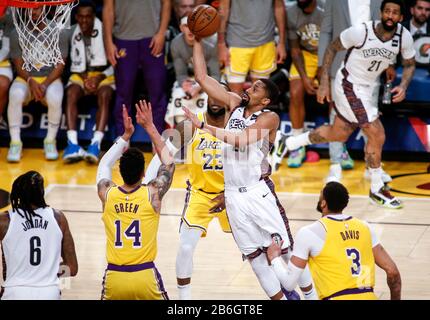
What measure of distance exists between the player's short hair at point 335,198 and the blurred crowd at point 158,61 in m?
5.22

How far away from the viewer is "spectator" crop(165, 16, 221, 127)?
12484 mm

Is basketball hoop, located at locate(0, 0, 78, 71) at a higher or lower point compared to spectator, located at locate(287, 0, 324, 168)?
higher

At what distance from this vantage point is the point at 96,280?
29.5ft

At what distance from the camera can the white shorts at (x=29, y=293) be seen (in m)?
7.05

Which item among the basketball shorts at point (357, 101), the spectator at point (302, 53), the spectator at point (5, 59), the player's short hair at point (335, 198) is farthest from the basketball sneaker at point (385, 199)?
the spectator at point (5, 59)

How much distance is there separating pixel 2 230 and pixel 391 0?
5172 mm

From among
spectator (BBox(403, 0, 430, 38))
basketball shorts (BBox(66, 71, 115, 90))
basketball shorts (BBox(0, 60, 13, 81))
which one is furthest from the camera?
basketball shorts (BBox(66, 71, 115, 90))

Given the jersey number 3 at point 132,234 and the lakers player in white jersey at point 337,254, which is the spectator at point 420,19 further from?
the jersey number 3 at point 132,234

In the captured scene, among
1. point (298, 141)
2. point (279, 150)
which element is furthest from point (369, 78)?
point (279, 150)

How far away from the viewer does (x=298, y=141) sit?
11.8 meters

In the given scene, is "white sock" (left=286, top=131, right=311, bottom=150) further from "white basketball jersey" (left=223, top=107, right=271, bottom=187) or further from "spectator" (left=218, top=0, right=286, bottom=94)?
"white basketball jersey" (left=223, top=107, right=271, bottom=187)

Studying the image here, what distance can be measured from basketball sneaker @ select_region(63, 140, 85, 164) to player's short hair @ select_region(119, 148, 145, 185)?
5522mm

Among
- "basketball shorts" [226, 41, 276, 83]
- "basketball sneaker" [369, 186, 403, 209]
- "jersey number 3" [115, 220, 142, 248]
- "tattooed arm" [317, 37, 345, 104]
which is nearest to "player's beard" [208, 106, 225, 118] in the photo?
"jersey number 3" [115, 220, 142, 248]
